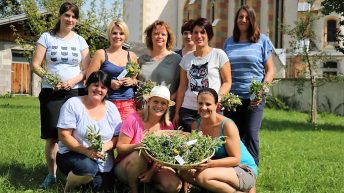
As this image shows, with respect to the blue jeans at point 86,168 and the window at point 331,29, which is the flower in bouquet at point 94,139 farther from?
the window at point 331,29

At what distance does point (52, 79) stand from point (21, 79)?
2408cm

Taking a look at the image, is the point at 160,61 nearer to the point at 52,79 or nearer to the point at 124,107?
the point at 124,107

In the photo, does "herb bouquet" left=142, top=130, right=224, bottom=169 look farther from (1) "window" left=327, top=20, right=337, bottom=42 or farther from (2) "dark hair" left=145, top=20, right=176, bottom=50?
(1) "window" left=327, top=20, right=337, bottom=42

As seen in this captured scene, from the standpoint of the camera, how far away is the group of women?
5922 mm

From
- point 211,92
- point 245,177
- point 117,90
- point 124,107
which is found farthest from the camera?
point 124,107

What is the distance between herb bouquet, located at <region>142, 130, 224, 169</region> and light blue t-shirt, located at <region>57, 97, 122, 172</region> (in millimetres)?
646

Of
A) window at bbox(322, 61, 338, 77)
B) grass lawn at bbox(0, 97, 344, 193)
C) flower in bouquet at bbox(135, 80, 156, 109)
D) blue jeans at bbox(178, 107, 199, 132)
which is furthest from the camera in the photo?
window at bbox(322, 61, 338, 77)

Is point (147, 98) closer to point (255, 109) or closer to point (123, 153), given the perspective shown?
point (123, 153)

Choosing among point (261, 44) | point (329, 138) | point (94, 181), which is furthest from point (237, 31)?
point (329, 138)

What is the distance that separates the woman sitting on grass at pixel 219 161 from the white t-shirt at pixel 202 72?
1.14 feet

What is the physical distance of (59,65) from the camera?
21.6 feet


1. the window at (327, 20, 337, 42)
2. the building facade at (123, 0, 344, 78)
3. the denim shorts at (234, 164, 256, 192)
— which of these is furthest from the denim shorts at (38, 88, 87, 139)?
the window at (327, 20, 337, 42)

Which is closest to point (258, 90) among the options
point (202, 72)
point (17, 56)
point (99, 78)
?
point (202, 72)

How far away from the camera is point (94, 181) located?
6176mm
